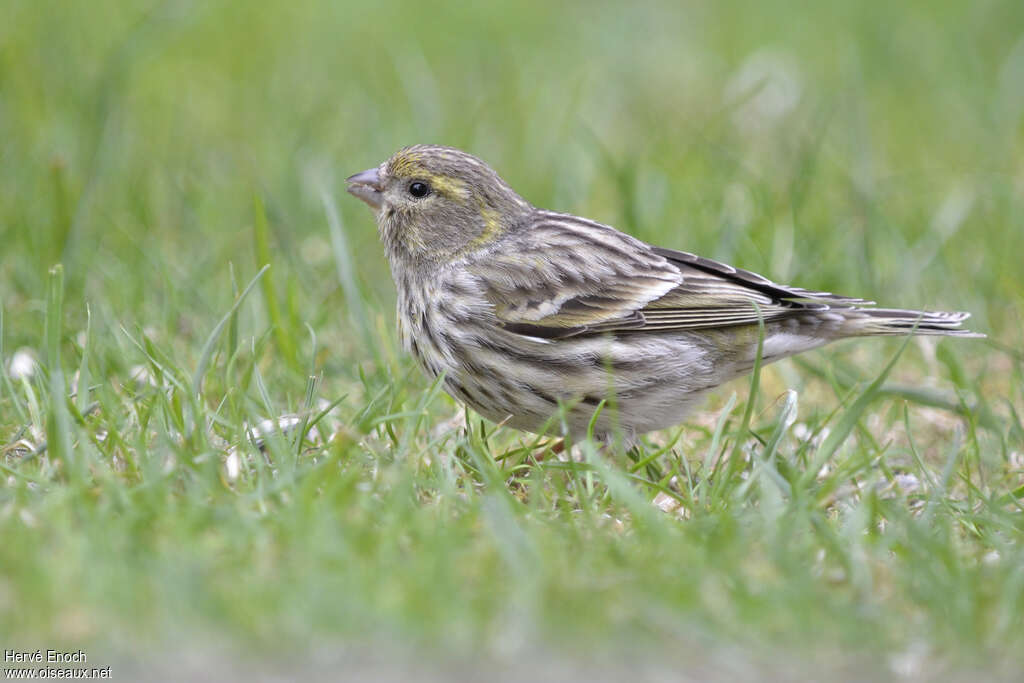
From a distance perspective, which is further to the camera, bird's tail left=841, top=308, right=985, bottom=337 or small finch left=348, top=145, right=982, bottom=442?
bird's tail left=841, top=308, right=985, bottom=337

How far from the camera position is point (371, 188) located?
519cm

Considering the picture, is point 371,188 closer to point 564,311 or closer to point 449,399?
point 449,399

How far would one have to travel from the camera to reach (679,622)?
3.00 metres

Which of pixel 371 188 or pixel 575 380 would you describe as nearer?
pixel 575 380

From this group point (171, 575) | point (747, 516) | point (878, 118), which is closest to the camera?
point (171, 575)

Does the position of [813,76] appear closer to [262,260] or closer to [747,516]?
[262,260]

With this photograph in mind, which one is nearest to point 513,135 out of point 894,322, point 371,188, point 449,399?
point 371,188

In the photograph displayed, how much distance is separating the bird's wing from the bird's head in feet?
0.56

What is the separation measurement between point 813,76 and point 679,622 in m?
7.29

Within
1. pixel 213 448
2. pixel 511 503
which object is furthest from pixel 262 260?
pixel 511 503

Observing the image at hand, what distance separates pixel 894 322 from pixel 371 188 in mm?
2125

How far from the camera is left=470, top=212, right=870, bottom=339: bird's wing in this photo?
4.68 m

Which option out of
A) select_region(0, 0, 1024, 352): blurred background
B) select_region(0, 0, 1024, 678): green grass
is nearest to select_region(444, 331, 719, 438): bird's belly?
select_region(0, 0, 1024, 678): green grass

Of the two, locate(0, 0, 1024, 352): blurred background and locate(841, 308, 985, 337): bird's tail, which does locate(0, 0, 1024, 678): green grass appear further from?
locate(841, 308, 985, 337): bird's tail
